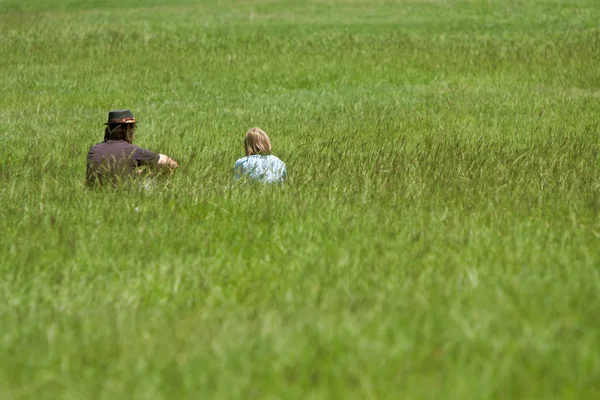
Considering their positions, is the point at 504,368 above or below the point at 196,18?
above

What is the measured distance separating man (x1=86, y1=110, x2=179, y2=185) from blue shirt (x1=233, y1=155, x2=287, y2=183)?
2.04 ft

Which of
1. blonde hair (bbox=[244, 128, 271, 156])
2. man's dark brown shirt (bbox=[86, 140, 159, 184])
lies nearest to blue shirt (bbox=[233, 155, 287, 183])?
blonde hair (bbox=[244, 128, 271, 156])

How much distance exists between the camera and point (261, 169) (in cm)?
880

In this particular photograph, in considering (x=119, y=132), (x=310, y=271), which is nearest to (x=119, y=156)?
(x=119, y=132)

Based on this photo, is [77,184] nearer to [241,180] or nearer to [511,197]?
[241,180]

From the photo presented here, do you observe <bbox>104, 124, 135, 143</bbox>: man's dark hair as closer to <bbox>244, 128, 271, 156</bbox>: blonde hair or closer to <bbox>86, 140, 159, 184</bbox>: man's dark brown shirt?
<bbox>86, 140, 159, 184</bbox>: man's dark brown shirt

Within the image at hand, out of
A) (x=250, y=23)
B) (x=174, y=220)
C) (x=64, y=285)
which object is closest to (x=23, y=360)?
(x=64, y=285)

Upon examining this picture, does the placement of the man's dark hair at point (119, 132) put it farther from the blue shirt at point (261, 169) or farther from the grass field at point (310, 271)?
the blue shirt at point (261, 169)

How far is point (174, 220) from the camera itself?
6.35 m

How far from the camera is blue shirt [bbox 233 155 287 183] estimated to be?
8383mm

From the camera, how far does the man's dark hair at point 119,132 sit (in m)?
8.93

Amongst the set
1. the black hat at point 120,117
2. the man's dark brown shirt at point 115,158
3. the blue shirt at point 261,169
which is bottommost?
the blue shirt at point 261,169

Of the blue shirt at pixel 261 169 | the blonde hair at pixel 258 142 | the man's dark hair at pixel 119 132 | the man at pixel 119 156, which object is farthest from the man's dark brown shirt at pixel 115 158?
the blonde hair at pixel 258 142

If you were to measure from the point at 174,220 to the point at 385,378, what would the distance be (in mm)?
3162
